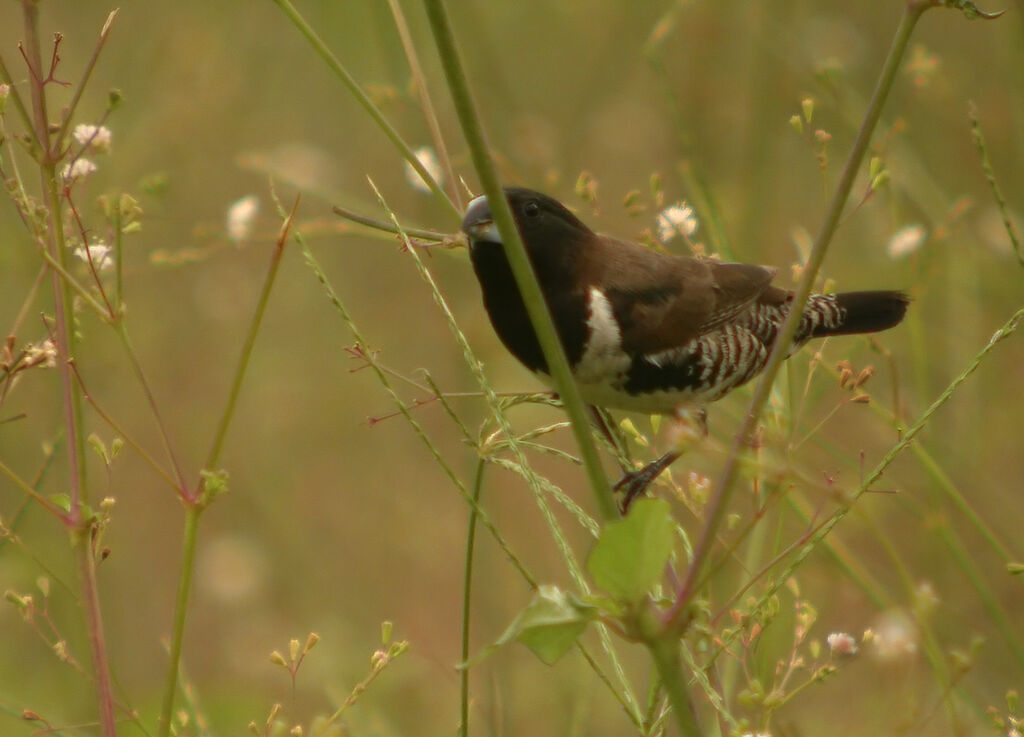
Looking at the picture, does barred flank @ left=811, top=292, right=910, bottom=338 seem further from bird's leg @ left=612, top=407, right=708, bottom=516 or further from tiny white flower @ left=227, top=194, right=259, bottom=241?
tiny white flower @ left=227, top=194, right=259, bottom=241

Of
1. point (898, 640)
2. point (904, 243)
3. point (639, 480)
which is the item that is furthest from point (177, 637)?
point (904, 243)

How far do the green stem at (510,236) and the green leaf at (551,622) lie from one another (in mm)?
98

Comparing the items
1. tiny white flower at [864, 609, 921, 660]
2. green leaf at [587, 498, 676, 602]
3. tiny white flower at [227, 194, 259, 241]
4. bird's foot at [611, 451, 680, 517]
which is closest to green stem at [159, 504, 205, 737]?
green leaf at [587, 498, 676, 602]

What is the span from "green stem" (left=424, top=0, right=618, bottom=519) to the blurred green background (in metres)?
1.46

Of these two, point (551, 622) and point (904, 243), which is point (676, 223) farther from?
point (551, 622)

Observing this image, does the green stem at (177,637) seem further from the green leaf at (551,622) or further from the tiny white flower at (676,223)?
the tiny white flower at (676,223)

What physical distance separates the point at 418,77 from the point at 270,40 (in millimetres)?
4962

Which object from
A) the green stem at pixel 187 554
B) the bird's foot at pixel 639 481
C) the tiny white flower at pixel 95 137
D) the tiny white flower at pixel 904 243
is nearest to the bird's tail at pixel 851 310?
the tiny white flower at pixel 904 243

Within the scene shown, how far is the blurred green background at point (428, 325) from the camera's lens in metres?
3.57

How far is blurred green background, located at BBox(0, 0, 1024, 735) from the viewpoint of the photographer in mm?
3570

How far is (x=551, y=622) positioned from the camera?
1.25 meters

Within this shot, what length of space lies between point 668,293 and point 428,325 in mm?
3029

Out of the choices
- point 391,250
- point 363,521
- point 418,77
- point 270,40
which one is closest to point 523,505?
point 363,521

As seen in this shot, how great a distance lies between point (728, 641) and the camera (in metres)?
1.64
